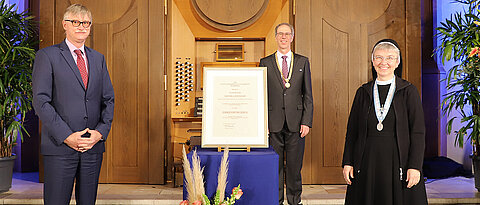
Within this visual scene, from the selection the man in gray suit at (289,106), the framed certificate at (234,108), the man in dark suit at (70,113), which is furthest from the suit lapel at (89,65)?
the man in gray suit at (289,106)

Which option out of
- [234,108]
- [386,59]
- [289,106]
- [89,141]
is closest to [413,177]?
[386,59]

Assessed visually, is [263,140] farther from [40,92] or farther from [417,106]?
[40,92]

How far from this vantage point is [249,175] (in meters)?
2.31

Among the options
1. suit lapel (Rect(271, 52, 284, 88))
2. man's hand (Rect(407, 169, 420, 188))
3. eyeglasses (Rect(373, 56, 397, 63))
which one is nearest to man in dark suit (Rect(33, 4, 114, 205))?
suit lapel (Rect(271, 52, 284, 88))

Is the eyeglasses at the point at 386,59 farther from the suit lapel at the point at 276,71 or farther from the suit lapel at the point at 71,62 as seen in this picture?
the suit lapel at the point at 71,62

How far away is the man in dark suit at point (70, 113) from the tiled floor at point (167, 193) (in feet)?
4.49

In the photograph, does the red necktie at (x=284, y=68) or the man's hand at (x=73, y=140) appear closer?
the man's hand at (x=73, y=140)

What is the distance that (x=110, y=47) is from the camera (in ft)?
15.1

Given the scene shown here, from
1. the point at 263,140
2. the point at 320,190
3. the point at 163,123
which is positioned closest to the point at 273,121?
the point at 263,140

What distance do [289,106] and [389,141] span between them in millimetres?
1209

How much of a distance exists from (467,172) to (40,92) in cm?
542

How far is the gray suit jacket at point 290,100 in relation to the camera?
337 cm

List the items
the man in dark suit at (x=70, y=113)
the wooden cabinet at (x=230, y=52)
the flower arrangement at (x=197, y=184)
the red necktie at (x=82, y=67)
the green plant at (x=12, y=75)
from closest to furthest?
the flower arrangement at (x=197, y=184), the man in dark suit at (x=70, y=113), the red necktie at (x=82, y=67), the green plant at (x=12, y=75), the wooden cabinet at (x=230, y=52)

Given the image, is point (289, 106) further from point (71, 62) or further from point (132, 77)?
point (132, 77)
